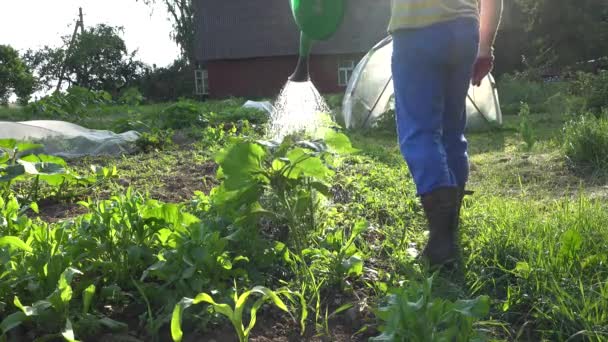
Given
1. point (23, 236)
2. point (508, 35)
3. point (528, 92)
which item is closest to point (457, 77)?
point (23, 236)

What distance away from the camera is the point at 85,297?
Answer: 1.76 meters

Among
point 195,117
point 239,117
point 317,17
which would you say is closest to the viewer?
point 317,17

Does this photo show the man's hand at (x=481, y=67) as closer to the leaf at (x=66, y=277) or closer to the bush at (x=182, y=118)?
the leaf at (x=66, y=277)

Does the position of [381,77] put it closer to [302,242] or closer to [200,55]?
[302,242]

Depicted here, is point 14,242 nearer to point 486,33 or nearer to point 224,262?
point 224,262

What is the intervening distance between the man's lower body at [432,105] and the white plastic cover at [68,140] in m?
4.67

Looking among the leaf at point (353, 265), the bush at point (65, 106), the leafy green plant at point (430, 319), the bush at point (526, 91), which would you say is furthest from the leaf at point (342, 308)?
the bush at point (526, 91)

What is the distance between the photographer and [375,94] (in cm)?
902

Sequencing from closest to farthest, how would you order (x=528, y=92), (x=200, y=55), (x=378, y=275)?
(x=378, y=275), (x=528, y=92), (x=200, y=55)

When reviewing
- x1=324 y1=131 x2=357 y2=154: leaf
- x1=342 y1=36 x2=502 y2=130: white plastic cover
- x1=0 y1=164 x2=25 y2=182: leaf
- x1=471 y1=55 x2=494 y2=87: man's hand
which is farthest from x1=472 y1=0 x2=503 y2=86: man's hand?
x1=342 y1=36 x2=502 y2=130: white plastic cover

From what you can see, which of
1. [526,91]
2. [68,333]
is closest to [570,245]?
[68,333]

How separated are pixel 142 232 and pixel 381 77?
722 cm

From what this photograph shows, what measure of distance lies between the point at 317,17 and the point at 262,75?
24.2 meters

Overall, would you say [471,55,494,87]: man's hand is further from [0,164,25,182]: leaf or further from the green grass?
[0,164,25,182]: leaf
